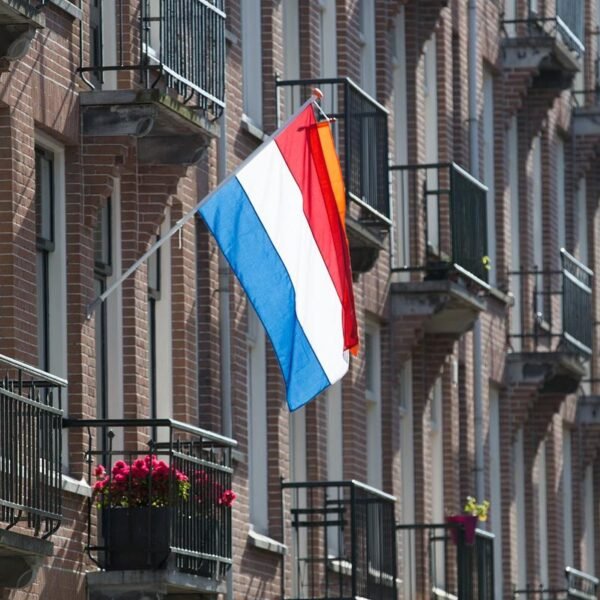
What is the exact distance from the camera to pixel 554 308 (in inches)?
1858

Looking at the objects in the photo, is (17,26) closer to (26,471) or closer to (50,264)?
(50,264)

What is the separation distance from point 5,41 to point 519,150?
23156 mm

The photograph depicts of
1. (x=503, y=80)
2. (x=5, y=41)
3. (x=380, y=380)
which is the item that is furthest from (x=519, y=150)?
(x=5, y=41)

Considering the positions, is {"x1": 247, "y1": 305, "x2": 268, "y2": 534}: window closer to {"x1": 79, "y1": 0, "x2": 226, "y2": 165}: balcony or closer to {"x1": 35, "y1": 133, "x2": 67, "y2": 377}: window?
{"x1": 79, "y1": 0, "x2": 226, "y2": 165}: balcony

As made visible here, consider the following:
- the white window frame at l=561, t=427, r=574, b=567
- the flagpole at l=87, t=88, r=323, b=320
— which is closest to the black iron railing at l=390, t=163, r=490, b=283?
the white window frame at l=561, t=427, r=574, b=567

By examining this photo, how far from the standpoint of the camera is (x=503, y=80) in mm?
44562

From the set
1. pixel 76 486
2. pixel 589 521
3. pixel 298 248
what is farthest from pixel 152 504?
pixel 589 521

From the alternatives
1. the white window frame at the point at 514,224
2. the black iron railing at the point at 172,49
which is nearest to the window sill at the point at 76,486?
the black iron railing at the point at 172,49

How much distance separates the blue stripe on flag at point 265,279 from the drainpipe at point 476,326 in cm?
1670

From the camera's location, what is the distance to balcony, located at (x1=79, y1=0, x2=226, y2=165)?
85.5 ft

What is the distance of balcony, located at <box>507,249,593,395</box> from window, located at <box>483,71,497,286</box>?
0.64 m

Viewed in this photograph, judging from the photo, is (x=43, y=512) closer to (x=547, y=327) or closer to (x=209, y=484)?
(x=209, y=484)

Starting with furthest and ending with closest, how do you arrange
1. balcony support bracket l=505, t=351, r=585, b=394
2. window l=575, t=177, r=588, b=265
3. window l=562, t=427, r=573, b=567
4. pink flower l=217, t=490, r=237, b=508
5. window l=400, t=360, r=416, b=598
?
window l=575, t=177, r=588, b=265
window l=562, t=427, r=573, b=567
balcony support bracket l=505, t=351, r=585, b=394
window l=400, t=360, r=416, b=598
pink flower l=217, t=490, r=237, b=508

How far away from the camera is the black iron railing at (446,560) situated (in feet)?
123
